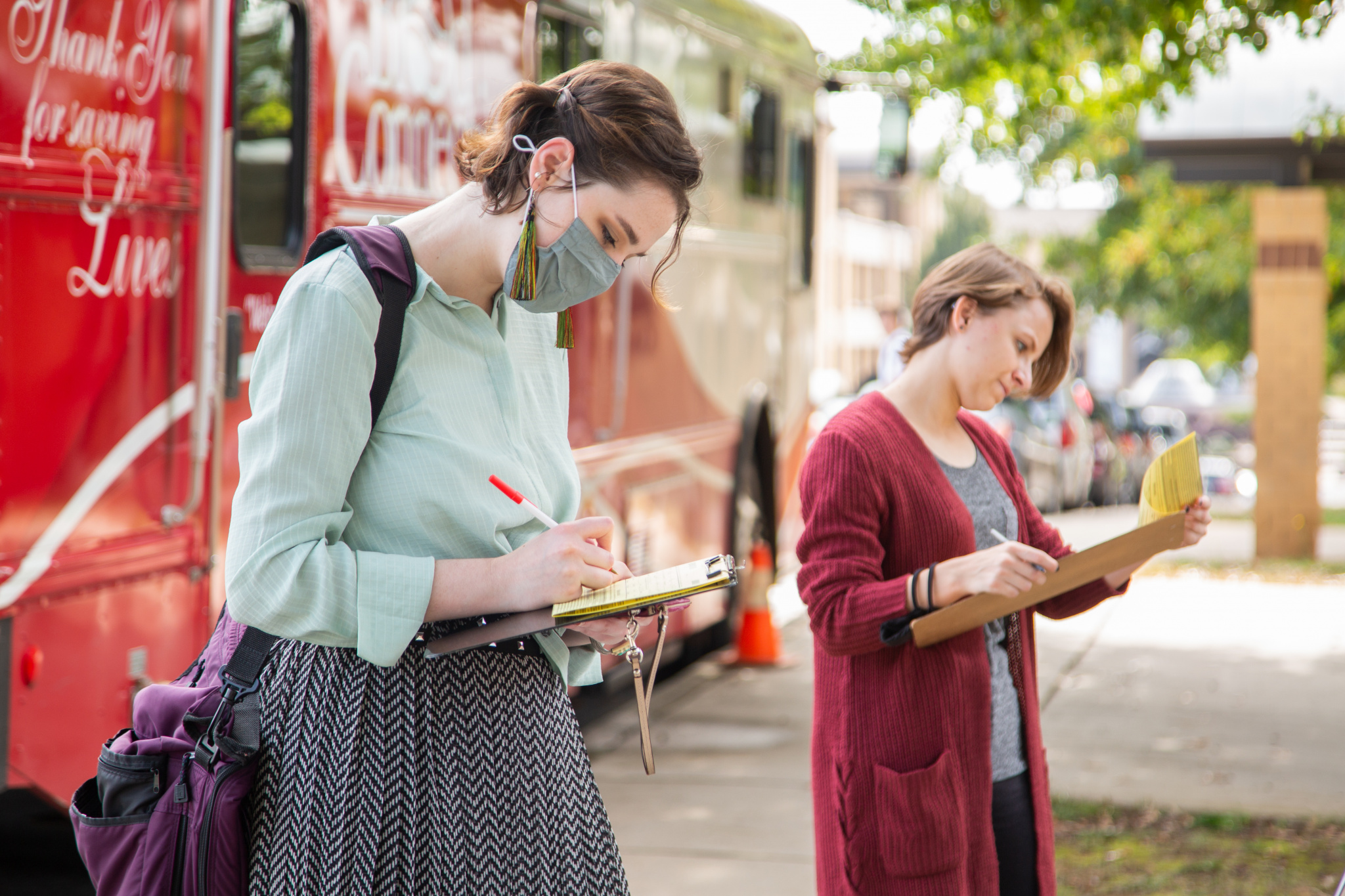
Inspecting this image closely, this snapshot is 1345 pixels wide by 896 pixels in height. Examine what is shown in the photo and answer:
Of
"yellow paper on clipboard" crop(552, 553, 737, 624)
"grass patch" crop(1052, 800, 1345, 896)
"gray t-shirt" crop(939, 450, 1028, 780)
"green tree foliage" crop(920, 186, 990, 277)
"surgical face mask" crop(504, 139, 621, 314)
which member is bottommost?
"grass patch" crop(1052, 800, 1345, 896)

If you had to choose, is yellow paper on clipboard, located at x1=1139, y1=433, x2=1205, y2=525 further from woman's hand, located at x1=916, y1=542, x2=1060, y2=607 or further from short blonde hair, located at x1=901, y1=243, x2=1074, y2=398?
short blonde hair, located at x1=901, y1=243, x2=1074, y2=398

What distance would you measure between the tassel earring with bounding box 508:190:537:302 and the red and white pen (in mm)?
239

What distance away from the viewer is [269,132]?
3.98 meters

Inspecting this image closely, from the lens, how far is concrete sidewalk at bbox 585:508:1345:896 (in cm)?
510

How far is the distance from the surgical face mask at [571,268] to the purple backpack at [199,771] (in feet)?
0.54

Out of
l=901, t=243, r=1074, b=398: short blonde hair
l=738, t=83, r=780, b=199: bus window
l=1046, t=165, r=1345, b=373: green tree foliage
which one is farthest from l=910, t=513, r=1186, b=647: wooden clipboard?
l=1046, t=165, r=1345, b=373: green tree foliage

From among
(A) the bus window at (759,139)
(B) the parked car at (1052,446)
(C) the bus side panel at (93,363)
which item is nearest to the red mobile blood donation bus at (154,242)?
(C) the bus side panel at (93,363)

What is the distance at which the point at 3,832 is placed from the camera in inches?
127

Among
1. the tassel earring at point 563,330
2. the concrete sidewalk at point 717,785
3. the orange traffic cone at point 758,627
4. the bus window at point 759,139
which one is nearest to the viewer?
the tassel earring at point 563,330

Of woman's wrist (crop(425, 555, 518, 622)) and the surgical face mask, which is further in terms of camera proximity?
the surgical face mask

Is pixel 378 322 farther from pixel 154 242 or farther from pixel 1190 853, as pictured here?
pixel 1190 853

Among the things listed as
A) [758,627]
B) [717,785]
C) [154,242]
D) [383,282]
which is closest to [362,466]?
[383,282]

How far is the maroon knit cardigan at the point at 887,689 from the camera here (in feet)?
8.52

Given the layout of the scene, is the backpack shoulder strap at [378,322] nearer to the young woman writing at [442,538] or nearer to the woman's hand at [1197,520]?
the young woman writing at [442,538]
